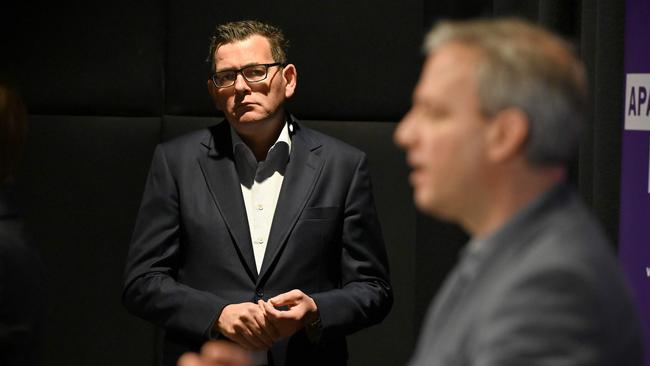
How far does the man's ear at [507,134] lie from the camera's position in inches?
44.6

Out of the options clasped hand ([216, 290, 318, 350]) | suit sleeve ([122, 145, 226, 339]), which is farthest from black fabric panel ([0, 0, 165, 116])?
clasped hand ([216, 290, 318, 350])

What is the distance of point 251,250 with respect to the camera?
2.65 meters

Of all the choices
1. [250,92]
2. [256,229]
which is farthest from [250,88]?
[256,229]

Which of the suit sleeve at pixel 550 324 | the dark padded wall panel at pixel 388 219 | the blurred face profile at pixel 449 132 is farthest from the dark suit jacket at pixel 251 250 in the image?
the suit sleeve at pixel 550 324

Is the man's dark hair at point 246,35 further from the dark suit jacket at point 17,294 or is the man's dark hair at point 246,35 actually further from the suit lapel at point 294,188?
the dark suit jacket at point 17,294

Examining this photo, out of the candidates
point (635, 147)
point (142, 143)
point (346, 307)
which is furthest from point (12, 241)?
point (142, 143)

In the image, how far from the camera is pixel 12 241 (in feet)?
6.58

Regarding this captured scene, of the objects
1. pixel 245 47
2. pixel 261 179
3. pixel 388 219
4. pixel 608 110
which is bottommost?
pixel 388 219

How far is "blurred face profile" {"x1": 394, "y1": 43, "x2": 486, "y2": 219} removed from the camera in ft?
3.79

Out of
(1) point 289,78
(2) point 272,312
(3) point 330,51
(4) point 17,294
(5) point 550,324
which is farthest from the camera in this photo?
(3) point 330,51

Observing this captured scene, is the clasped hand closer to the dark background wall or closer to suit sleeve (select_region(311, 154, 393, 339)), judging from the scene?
suit sleeve (select_region(311, 154, 393, 339))

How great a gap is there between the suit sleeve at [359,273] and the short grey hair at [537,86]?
4.82 feet

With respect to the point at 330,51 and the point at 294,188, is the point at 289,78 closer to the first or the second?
the point at 294,188

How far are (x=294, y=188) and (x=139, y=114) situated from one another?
52.1 inches
